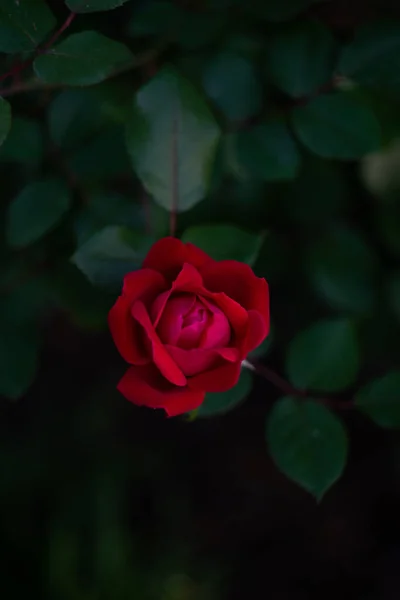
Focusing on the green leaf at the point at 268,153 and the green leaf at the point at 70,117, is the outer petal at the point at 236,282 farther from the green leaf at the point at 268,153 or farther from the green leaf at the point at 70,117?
the green leaf at the point at 70,117

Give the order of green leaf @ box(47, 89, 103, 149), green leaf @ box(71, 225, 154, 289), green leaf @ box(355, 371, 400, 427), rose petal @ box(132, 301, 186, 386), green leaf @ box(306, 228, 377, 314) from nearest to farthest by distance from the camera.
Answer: rose petal @ box(132, 301, 186, 386), green leaf @ box(71, 225, 154, 289), green leaf @ box(355, 371, 400, 427), green leaf @ box(47, 89, 103, 149), green leaf @ box(306, 228, 377, 314)

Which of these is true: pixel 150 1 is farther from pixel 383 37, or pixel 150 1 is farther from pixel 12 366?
pixel 12 366

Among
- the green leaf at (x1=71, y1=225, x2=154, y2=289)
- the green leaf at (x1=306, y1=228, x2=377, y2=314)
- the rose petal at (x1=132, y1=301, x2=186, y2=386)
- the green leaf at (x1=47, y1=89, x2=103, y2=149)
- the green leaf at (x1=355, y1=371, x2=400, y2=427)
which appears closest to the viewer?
the rose petal at (x1=132, y1=301, x2=186, y2=386)

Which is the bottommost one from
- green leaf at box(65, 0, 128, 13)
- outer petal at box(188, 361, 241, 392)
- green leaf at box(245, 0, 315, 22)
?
outer petal at box(188, 361, 241, 392)

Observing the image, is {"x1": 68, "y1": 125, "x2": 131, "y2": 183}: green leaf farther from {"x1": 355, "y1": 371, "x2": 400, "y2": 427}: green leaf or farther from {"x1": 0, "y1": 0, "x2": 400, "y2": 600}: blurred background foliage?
A: {"x1": 355, "y1": 371, "x2": 400, "y2": 427}: green leaf

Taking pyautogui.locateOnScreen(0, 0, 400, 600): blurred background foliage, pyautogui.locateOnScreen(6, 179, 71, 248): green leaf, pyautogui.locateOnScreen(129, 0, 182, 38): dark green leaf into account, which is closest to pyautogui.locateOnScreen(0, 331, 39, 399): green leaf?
pyautogui.locateOnScreen(0, 0, 400, 600): blurred background foliage

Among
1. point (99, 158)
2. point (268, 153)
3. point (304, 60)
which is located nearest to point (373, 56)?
point (304, 60)

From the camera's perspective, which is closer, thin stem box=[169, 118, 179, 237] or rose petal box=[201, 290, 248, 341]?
rose petal box=[201, 290, 248, 341]
